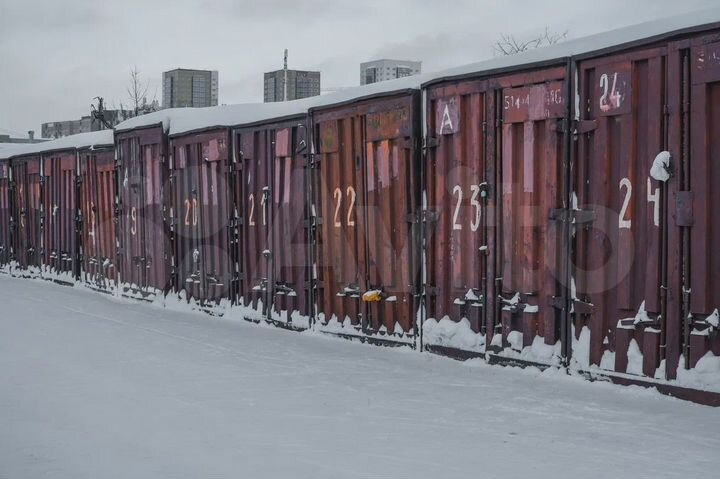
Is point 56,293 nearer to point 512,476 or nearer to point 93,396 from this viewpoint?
point 93,396

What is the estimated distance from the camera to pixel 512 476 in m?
4.96

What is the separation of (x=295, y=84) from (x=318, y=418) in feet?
248

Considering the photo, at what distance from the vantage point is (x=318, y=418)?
642cm

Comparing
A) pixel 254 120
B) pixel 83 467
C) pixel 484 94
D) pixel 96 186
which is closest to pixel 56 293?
pixel 96 186

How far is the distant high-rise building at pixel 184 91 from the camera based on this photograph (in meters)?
82.1

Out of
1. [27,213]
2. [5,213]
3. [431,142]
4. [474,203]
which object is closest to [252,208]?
[431,142]

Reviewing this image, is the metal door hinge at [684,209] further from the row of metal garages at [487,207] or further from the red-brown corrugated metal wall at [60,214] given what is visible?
the red-brown corrugated metal wall at [60,214]

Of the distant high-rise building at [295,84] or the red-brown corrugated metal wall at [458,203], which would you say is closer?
the red-brown corrugated metal wall at [458,203]

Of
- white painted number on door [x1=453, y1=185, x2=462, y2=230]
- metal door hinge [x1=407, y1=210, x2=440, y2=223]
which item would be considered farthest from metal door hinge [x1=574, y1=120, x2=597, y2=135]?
metal door hinge [x1=407, y1=210, x2=440, y2=223]

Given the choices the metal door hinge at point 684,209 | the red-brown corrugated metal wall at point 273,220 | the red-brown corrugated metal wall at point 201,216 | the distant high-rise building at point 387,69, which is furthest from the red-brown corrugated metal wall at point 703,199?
the distant high-rise building at point 387,69

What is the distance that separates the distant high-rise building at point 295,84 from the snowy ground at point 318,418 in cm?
6942

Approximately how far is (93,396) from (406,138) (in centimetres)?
416

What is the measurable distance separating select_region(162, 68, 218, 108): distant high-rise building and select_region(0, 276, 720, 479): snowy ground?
72.9m

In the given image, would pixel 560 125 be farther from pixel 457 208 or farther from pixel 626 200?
pixel 457 208
